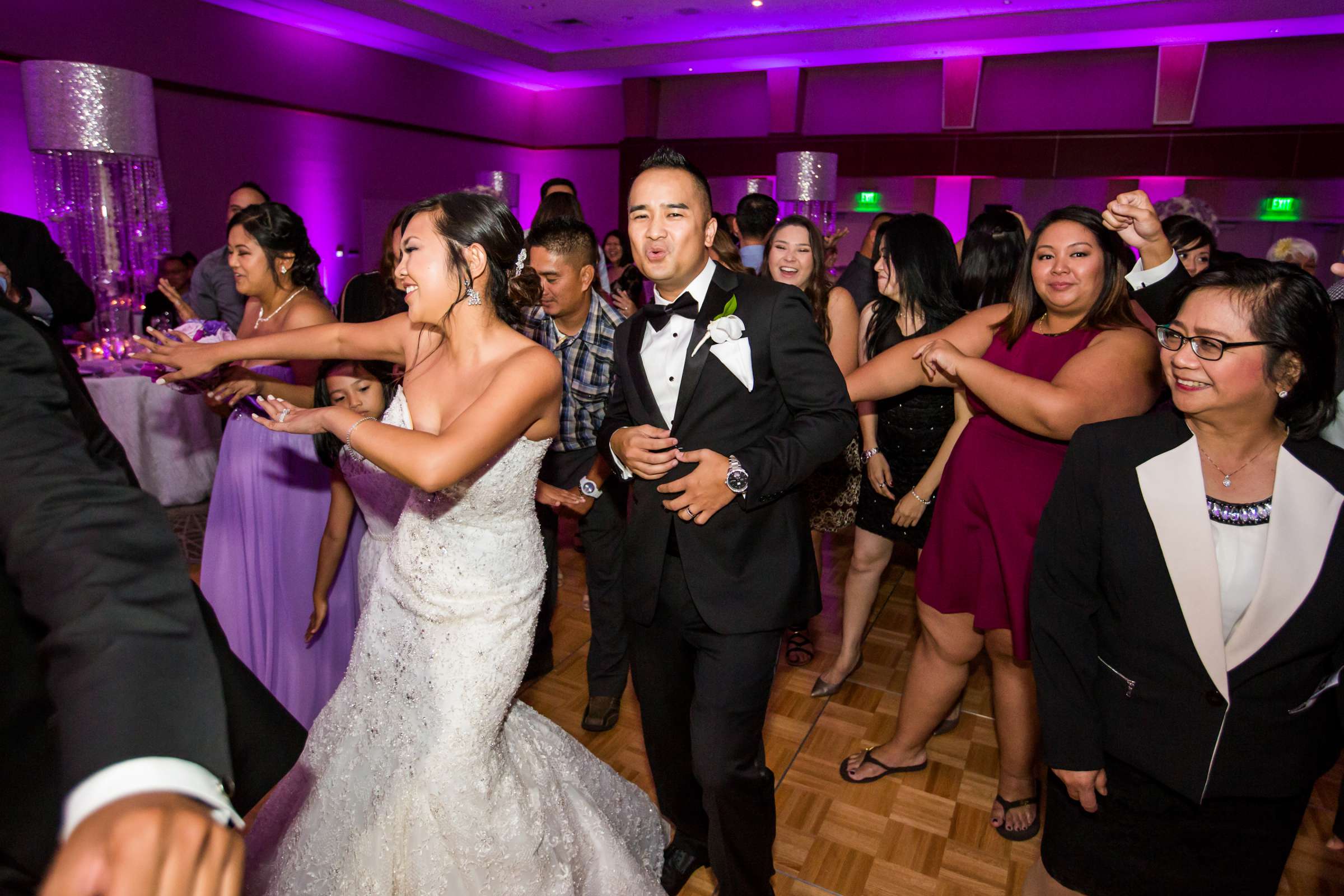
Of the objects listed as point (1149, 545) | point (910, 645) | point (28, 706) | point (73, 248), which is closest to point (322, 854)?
point (28, 706)

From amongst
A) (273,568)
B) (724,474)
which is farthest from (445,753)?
(273,568)

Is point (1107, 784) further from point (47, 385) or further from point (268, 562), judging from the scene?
point (268, 562)

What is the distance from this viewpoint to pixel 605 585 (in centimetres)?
297

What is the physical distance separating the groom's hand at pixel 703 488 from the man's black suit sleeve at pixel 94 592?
1072mm

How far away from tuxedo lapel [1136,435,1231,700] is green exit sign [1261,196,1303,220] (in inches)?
384

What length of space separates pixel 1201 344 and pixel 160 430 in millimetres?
4527

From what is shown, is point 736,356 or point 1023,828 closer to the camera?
point 736,356

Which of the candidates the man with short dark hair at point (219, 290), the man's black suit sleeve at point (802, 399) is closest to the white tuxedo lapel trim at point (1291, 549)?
the man's black suit sleeve at point (802, 399)

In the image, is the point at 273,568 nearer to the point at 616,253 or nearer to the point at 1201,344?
the point at 1201,344

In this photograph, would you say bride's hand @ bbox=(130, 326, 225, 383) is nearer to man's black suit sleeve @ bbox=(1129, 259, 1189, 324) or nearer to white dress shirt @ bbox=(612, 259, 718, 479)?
white dress shirt @ bbox=(612, 259, 718, 479)

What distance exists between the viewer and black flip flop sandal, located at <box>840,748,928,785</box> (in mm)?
2570

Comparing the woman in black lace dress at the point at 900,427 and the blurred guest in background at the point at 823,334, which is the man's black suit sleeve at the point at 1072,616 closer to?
the woman in black lace dress at the point at 900,427

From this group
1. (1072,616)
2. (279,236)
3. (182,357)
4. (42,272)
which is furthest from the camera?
(42,272)

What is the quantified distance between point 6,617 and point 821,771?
2.38 meters
